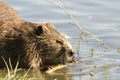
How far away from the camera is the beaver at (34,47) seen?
891cm

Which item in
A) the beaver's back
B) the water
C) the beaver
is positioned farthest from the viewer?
the beaver's back

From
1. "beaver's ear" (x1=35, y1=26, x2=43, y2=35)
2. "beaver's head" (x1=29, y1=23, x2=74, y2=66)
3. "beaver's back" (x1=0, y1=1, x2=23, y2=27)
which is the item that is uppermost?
"beaver's back" (x1=0, y1=1, x2=23, y2=27)

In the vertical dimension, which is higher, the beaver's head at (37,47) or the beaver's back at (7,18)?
the beaver's back at (7,18)

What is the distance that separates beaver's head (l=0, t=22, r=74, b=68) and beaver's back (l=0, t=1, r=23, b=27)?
208 millimetres

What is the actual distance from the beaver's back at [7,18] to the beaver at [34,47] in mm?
38

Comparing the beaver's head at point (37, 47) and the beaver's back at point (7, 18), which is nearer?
the beaver's head at point (37, 47)

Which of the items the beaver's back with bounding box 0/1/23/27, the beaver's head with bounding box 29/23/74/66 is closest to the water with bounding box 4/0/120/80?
the beaver's head with bounding box 29/23/74/66

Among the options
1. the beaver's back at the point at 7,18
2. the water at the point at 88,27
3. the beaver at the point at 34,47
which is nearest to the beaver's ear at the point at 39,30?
the beaver at the point at 34,47

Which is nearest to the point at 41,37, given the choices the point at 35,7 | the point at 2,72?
the point at 2,72

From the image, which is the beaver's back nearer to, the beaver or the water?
the beaver

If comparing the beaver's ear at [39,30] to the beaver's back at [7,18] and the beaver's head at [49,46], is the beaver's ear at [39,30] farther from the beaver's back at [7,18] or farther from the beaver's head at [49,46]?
the beaver's back at [7,18]

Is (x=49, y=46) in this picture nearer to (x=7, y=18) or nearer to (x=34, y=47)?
(x=34, y=47)

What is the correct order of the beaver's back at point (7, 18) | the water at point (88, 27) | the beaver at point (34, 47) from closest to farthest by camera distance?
the water at point (88, 27) < the beaver at point (34, 47) < the beaver's back at point (7, 18)

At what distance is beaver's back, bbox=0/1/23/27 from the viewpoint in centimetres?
916
